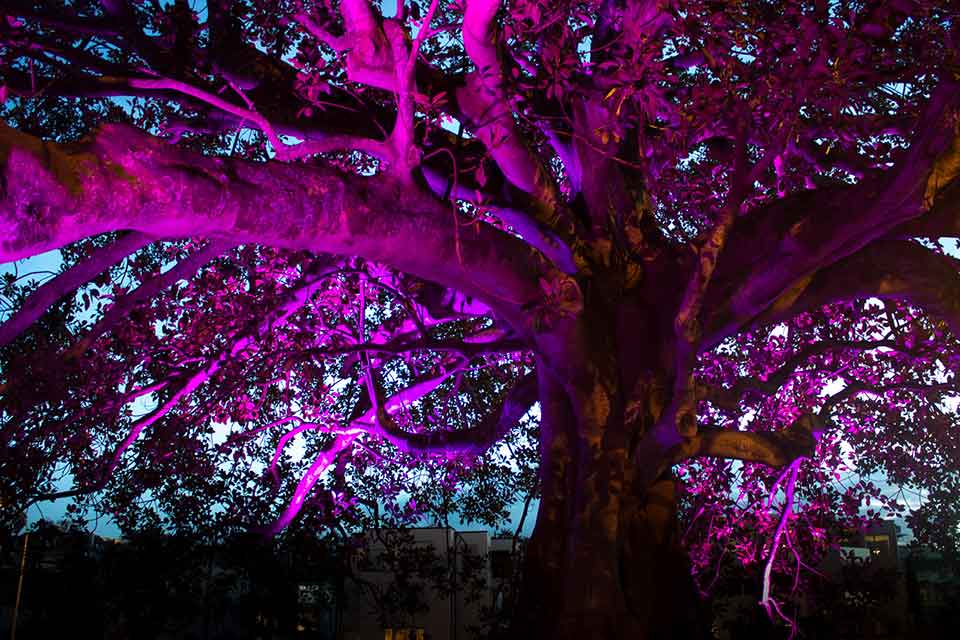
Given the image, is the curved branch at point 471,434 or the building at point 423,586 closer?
the curved branch at point 471,434

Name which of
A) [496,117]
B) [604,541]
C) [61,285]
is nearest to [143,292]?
[61,285]

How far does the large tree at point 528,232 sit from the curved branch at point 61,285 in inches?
0.6

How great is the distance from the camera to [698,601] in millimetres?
5680

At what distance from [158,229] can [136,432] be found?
3188 mm

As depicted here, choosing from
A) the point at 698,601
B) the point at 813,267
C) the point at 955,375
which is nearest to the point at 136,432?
the point at 698,601

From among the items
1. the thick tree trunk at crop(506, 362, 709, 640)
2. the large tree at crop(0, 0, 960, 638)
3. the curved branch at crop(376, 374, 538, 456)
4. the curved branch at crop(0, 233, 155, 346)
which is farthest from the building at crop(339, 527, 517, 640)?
the curved branch at crop(0, 233, 155, 346)

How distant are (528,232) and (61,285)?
3.08m

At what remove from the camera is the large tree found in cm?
413

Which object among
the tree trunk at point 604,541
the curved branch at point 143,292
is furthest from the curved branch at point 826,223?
the curved branch at point 143,292

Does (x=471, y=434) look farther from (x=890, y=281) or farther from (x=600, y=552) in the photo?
(x=890, y=281)

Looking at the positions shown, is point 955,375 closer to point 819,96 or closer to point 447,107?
point 819,96

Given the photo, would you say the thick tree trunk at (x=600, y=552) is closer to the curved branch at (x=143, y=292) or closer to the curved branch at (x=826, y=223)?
the curved branch at (x=826, y=223)

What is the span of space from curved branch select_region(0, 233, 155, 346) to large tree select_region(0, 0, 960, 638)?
2cm

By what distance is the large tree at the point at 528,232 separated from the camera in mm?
4129
